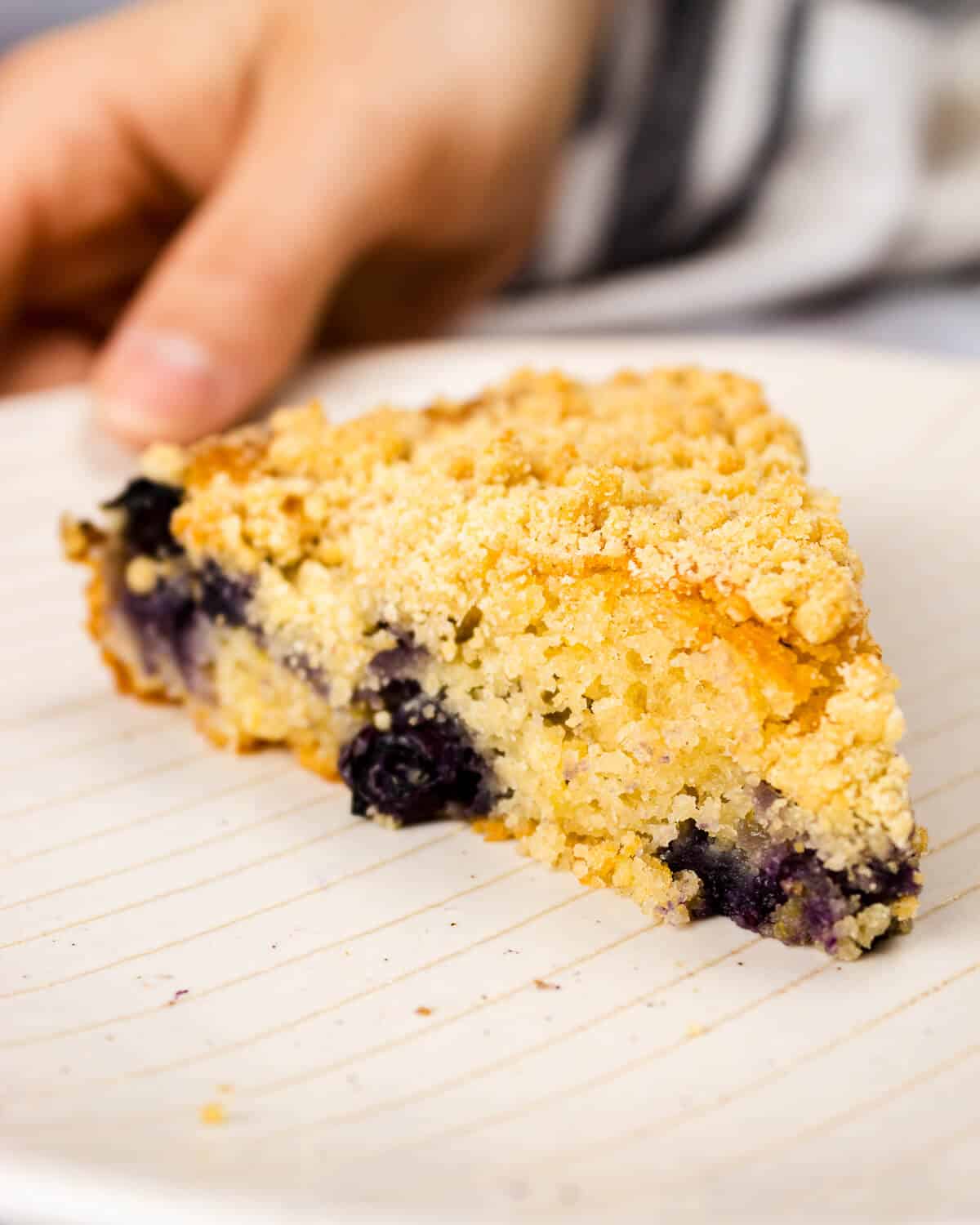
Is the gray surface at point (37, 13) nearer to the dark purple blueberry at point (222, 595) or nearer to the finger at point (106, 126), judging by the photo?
the finger at point (106, 126)

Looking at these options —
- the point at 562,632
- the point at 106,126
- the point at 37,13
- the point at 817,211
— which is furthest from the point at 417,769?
the point at 37,13

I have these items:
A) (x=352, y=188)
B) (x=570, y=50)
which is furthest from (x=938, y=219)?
(x=352, y=188)

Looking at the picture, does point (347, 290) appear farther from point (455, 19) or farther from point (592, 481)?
point (592, 481)

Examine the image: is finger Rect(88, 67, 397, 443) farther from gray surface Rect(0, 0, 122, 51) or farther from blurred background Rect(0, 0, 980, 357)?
gray surface Rect(0, 0, 122, 51)

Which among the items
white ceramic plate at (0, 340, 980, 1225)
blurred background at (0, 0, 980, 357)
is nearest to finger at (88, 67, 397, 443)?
white ceramic plate at (0, 340, 980, 1225)

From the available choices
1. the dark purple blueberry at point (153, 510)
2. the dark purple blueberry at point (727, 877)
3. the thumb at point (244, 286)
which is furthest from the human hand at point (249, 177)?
the dark purple blueberry at point (727, 877)

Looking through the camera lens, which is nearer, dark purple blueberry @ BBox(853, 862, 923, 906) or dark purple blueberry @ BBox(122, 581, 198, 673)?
dark purple blueberry @ BBox(853, 862, 923, 906)
